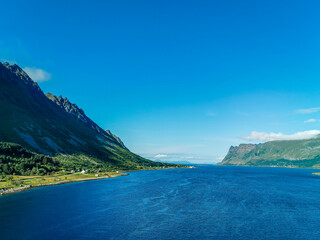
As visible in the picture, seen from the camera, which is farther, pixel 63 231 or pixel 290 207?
pixel 290 207

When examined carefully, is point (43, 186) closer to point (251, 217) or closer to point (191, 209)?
point (191, 209)

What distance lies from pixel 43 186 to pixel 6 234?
91.0 metres

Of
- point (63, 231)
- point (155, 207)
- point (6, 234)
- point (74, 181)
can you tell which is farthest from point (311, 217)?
point (74, 181)

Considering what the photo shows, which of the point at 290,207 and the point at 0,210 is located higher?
the point at 0,210

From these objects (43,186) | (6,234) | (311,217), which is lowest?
(311,217)

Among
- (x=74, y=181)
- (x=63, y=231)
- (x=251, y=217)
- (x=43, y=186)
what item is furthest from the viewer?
(x=74, y=181)

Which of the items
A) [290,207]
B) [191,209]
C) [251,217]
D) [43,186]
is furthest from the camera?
[43,186]

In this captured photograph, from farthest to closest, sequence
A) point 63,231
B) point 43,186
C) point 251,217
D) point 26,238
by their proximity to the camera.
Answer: point 43,186, point 251,217, point 63,231, point 26,238

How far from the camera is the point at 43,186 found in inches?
5561

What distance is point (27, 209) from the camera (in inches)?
3327

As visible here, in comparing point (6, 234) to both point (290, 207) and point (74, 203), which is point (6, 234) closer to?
point (74, 203)

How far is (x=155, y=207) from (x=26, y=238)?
5003 centimetres

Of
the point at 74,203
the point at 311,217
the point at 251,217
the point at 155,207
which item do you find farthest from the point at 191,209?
the point at 74,203

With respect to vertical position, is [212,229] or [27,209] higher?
[27,209]
